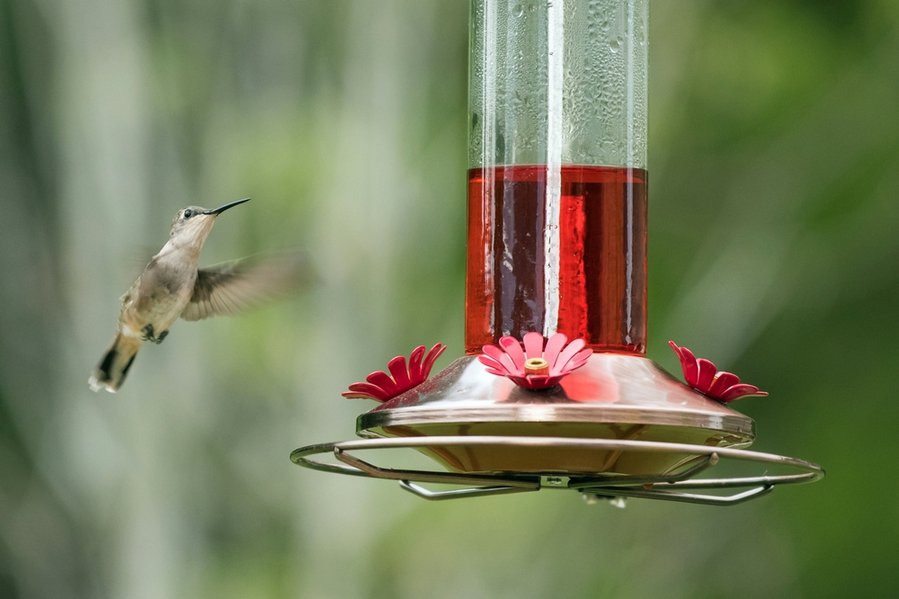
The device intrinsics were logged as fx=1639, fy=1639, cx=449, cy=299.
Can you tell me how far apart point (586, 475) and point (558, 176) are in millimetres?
648

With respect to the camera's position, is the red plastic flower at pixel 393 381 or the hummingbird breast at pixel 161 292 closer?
the red plastic flower at pixel 393 381

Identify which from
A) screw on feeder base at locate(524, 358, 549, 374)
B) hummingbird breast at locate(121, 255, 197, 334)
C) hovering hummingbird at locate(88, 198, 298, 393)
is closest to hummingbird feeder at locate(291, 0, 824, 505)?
screw on feeder base at locate(524, 358, 549, 374)

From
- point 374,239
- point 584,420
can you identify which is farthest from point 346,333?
point 584,420

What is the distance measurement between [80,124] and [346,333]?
6.01 feet

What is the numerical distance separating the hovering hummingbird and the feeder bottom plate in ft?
5.03

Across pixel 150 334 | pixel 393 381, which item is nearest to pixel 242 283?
pixel 150 334

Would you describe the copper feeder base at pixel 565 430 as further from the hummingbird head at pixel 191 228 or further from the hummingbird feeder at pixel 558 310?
the hummingbird head at pixel 191 228

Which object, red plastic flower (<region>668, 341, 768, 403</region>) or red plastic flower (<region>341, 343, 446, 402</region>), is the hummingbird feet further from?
red plastic flower (<region>668, 341, 768, 403</region>)

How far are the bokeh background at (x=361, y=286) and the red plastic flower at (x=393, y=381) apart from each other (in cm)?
488

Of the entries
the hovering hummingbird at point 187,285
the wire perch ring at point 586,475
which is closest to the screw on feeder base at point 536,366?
the wire perch ring at point 586,475

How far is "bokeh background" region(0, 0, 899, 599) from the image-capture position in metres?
8.39

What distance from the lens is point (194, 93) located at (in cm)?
917

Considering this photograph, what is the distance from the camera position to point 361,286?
838 cm

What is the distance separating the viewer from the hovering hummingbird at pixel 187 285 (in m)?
4.74
